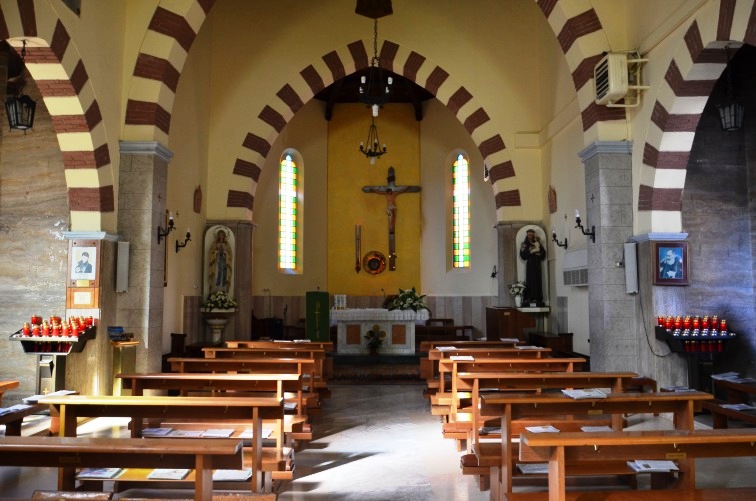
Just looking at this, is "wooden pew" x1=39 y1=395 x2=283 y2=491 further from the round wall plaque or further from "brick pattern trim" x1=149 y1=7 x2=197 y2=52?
the round wall plaque

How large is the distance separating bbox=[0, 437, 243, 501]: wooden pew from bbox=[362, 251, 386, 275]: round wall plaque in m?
13.9

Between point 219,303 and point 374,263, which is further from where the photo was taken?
point 374,263

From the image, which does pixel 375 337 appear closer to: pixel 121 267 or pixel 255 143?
pixel 255 143

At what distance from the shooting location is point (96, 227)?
26.5 feet

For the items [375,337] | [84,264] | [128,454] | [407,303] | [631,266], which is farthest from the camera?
[407,303]

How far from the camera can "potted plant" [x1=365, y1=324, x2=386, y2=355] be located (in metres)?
12.9

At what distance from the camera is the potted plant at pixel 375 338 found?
1288cm

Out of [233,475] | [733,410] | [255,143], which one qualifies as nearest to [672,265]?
[733,410]

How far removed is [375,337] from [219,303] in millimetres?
3236

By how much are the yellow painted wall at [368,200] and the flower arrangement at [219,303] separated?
5350 millimetres

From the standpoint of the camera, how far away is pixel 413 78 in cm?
1321

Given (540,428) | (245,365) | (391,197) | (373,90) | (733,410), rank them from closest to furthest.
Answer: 1. (540,428)
2. (733,410)
3. (245,365)
4. (373,90)
5. (391,197)

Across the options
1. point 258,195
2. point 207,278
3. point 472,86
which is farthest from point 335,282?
point 472,86

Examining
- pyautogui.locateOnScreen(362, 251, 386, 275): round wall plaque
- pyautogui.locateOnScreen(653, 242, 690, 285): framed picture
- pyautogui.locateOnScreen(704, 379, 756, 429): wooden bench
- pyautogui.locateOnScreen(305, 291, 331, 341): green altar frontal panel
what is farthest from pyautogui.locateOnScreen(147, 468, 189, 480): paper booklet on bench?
pyautogui.locateOnScreen(362, 251, 386, 275): round wall plaque
